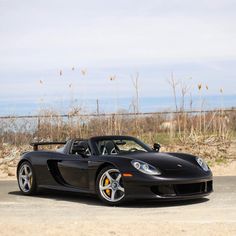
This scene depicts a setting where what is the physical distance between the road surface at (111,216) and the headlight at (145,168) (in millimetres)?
561

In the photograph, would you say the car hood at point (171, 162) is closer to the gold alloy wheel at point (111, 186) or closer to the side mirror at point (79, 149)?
the gold alloy wheel at point (111, 186)

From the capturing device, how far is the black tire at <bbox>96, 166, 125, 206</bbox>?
9.93 m

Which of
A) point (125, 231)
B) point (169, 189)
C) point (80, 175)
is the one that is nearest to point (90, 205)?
point (80, 175)

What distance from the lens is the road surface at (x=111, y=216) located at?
741 centimetres

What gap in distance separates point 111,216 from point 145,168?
1.28 m

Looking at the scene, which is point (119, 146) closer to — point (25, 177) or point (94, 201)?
point (94, 201)

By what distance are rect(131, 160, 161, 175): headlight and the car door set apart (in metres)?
1.06

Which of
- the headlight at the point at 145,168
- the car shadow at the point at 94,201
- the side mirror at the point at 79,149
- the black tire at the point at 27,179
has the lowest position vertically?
the car shadow at the point at 94,201

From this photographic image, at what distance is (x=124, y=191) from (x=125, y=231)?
2.47m

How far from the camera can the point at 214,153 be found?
19672 millimetres

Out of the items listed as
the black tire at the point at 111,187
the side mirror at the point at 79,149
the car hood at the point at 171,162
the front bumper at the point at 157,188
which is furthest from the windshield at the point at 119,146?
the front bumper at the point at 157,188

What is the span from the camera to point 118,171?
9.94 m

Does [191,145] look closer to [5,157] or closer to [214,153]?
[214,153]

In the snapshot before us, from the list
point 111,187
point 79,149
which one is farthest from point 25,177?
point 111,187
